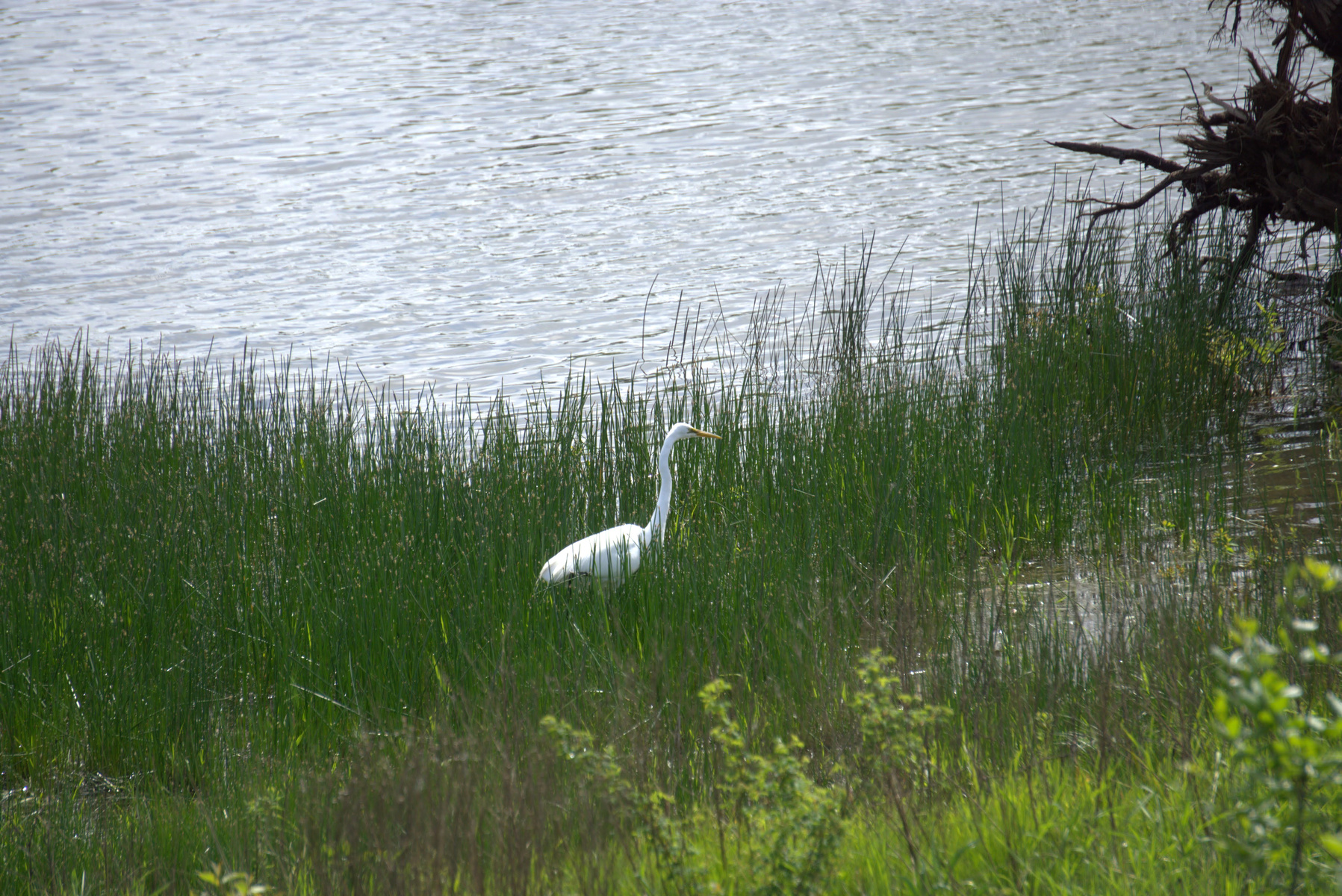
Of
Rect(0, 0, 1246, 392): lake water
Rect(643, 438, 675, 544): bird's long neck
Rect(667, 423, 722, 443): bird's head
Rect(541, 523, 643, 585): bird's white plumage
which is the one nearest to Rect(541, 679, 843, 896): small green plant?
Rect(541, 523, 643, 585): bird's white plumage

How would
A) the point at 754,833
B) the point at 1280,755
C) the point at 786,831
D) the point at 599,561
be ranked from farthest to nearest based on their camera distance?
the point at 599,561
the point at 754,833
the point at 786,831
the point at 1280,755

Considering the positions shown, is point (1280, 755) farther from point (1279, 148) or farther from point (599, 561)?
→ point (1279, 148)

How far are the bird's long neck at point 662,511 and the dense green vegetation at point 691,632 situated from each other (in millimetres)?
226

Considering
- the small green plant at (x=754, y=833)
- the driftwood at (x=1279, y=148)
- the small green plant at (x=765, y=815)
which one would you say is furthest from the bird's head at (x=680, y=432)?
the driftwood at (x=1279, y=148)

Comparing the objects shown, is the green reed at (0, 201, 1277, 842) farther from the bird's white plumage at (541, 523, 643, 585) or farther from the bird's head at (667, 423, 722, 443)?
the bird's head at (667, 423, 722, 443)

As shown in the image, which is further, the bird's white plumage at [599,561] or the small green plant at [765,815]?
the bird's white plumage at [599,561]

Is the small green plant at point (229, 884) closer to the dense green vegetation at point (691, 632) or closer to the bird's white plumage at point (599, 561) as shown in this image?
the dense green vegetation at point (691, 632)

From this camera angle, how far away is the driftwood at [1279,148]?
6348 millimetres

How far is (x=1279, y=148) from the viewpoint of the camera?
256 inches

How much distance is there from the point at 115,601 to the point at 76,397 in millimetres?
2990

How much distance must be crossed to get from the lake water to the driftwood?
141 cm

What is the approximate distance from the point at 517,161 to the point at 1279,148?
11.0 meters

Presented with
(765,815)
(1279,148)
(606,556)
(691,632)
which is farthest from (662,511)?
(1279,148)

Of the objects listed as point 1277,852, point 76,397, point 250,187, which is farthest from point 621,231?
point 1277,852
